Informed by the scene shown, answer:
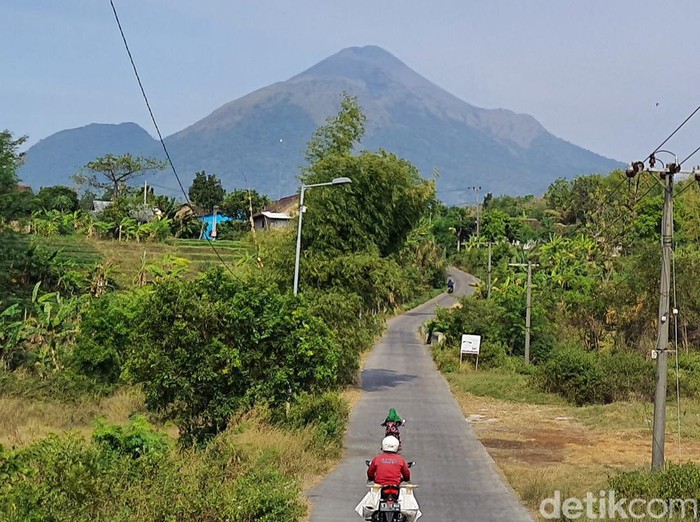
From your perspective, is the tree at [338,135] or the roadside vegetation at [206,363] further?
the tree at [338,135]

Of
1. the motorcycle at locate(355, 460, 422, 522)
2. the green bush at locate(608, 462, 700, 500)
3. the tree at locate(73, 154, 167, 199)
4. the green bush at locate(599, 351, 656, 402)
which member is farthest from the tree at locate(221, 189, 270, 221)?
the motorcycle at locate(355, 460, 422, 522)

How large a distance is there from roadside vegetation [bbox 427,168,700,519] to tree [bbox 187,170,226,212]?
98.8 ft

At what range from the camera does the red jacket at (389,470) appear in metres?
10.6

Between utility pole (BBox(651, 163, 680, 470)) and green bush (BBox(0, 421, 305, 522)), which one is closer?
green bush (BBox(0, 421, 305, 522))

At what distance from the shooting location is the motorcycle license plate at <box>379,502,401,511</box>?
10477mm

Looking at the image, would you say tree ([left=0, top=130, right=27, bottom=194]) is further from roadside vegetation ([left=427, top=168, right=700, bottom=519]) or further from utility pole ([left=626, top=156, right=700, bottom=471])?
utility pole ([left=626, top=156, right=700, bottom=471])

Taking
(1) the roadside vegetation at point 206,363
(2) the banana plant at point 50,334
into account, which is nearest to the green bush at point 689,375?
(1) the roadside vegetation at point 206,363

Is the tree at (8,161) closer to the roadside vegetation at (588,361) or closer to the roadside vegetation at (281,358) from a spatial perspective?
the roadside vegetation at (281,358)

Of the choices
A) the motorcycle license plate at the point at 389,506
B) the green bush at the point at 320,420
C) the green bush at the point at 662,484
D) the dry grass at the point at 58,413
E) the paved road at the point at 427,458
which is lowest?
the dry grass at the point at 58,413

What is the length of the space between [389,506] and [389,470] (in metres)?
0.40

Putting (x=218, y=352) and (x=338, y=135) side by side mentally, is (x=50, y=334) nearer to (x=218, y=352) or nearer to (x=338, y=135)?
(x=338, y=135)

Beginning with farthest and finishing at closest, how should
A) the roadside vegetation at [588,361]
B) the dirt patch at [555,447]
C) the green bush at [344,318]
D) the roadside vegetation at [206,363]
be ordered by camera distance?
the green bush at [344,318], the roadside vegetation at [588,361], the dirt patch at [555,447], the roadside vegetation at [206,363]

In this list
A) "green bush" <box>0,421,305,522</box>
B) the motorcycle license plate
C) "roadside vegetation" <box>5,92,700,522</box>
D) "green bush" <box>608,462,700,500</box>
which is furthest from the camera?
"green bush" <box>608,462,700,500</box>

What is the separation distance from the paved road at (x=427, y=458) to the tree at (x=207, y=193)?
6093 cm
